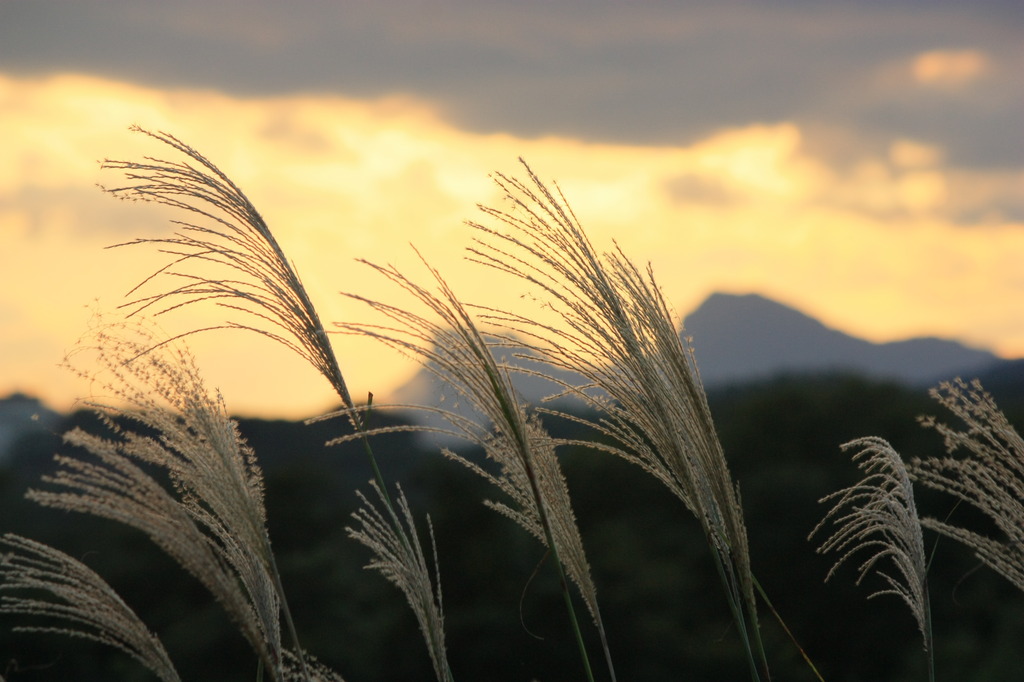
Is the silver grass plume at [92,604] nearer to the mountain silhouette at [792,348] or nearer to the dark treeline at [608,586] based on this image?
the dark treeline at [608,586]

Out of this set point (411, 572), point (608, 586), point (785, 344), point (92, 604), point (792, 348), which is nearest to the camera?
point (92, 604)

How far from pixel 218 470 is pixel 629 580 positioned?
6.53 m

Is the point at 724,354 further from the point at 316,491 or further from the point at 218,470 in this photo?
the point at 218,470

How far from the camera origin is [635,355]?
1.59 m

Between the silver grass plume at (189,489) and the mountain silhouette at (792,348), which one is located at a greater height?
the mountain silhouette at (792,348)

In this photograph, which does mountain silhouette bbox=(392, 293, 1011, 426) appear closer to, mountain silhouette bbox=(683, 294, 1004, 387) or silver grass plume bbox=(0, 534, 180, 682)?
mountain silhouette bbox=(683, 294, 1004, 387)

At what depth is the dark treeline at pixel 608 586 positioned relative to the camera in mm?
7340

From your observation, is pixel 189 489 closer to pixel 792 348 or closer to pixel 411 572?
pixel 411 572

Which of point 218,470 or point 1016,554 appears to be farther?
point 1016,554

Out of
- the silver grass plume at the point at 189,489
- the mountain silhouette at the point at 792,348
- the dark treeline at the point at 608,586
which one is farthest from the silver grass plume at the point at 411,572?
the mountain silhouette at the point at 792,348

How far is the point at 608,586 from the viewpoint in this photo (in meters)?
7.69

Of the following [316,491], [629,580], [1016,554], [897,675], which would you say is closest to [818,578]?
[897,675]

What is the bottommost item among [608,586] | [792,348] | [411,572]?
[411,572]

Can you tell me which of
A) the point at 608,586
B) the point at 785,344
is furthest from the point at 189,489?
the point at 785,344
